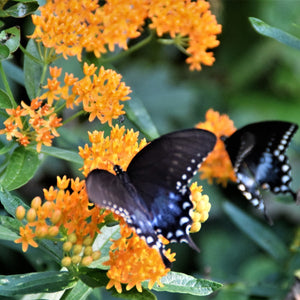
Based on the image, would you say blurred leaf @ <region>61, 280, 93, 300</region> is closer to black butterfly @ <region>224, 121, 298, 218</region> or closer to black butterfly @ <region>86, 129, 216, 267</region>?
black butterfly @ <region>86, 129, 216, 267</region>

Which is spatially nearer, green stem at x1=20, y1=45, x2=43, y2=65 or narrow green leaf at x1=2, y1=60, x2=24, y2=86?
green stem at x1=20, y1=45, x2=43, y2=65

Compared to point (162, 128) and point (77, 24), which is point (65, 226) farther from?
point (162, 128)

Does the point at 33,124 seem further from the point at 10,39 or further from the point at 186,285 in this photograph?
the point at 186,285

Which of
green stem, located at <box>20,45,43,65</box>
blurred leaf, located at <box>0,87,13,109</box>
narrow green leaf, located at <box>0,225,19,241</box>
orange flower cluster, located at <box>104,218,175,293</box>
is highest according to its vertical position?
green stem, located at <box>20,45,43,65</box>

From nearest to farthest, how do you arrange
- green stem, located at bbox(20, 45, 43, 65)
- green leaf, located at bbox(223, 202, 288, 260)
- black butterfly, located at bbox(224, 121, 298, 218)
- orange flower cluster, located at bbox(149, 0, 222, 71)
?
green stem, located at bbox(20, 45, 43, 65), orange flower cluster, located at bbox(149, 0, 222, 71), black butterfly, located at bbox(224, 121, 298, 218), green leaf, located at bbox(223, 202, 288, 260)

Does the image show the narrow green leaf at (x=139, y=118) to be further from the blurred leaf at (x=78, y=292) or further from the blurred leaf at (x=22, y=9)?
the blurred leaf at (x=78, y=292)

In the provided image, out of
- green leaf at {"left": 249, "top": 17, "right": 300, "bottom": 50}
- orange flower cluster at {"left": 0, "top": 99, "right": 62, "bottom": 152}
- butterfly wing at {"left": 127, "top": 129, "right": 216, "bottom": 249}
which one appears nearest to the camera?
butterfly wing at {"left": 127, "top": 129, "right": 216, "bottom": 249}

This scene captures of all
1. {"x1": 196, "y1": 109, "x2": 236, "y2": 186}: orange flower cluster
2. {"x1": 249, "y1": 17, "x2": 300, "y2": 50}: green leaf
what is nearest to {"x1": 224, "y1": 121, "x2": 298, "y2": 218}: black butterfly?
{"x1": 196, "y1": 109, "x2": 236, "y2": 186}: orange flower cluster

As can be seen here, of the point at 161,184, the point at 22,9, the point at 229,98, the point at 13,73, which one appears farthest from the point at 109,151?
the point at 229,98
